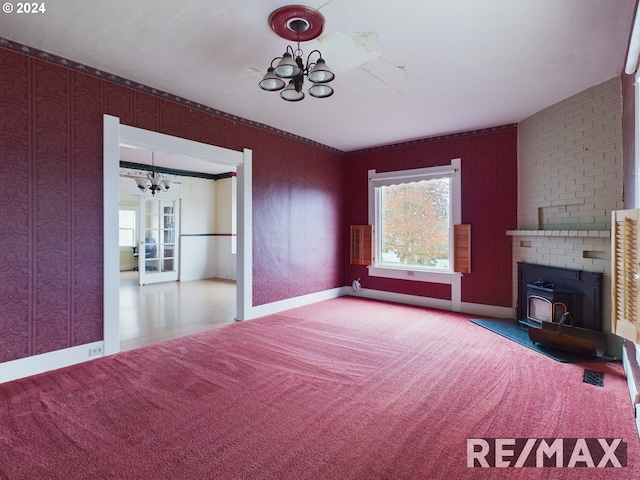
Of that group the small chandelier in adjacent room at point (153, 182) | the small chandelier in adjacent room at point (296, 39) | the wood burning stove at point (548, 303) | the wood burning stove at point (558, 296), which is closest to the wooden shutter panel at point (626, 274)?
the wood burning stove at point (558, 296)

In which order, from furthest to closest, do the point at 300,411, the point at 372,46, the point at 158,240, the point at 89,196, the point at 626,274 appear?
the point at 158,240 < the point at 89,196 < the point at 372,46 < the point at 300,411 < the point at 626,274

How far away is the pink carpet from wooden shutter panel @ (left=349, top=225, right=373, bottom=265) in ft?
8.36

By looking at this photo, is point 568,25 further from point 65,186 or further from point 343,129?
point 65,186

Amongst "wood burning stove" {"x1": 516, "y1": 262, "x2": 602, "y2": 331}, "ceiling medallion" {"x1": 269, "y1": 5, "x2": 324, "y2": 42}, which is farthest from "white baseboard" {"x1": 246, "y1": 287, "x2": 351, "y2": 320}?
"ceiling medallion" {"x1": 269, "y1": 5, "x2": 324, "y2": 42}

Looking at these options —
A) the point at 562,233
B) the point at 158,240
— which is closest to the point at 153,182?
the point at 158,240

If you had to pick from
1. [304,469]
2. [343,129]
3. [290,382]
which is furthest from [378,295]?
[304,469]

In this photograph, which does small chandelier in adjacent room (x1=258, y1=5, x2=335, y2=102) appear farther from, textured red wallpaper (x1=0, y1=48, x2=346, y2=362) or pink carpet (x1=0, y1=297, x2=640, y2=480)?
pink carpet (x1=0, y1=297, x2=640, y2=480)

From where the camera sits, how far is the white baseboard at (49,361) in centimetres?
265

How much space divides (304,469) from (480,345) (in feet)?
8.39

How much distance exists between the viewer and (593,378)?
2.72 meters

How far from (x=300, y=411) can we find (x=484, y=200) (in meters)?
A: 4.01

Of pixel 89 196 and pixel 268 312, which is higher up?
pixel 89 196

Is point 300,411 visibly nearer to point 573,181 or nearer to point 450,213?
point 573,181

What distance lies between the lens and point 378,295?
19.6 ft
